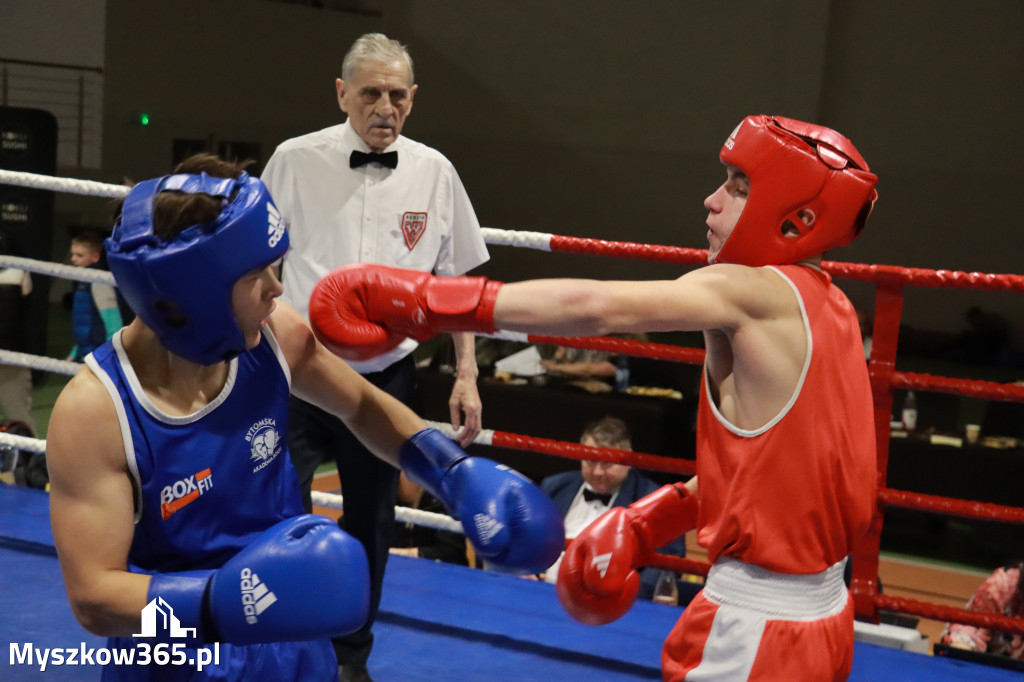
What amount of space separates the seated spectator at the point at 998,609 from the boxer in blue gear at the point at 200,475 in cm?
201

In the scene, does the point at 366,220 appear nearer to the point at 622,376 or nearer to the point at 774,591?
the point at 774,591

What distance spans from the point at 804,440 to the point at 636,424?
4342 mm

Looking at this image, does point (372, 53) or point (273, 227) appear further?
point (372, 53)

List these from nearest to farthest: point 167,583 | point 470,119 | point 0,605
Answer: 1. point 167,583
2. point 0,605
3. point 470,119

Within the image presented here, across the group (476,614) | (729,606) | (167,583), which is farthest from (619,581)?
(476,614)

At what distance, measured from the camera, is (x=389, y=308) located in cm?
140

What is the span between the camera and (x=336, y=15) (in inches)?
471

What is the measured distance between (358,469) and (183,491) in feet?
3.13

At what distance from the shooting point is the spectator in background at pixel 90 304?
556cm

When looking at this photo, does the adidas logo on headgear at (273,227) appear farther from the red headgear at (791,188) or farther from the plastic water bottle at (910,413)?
the plastic water bottle at (910,413)

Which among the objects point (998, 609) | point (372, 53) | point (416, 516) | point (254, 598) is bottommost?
point (998, 609)

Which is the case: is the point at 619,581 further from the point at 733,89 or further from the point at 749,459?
the point at 733,89

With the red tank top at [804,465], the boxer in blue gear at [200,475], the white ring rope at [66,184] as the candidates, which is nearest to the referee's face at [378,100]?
the white ring rope at [66,184]

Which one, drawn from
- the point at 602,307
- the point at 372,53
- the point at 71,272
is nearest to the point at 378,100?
the point at 372,53
